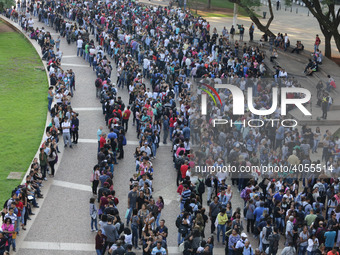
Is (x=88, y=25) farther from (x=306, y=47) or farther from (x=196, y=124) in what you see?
(x=196, y=124)

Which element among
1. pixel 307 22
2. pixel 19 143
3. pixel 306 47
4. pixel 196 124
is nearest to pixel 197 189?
pixel 196 124

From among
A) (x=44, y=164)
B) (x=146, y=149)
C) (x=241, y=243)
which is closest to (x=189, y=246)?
(x=241, y=243)

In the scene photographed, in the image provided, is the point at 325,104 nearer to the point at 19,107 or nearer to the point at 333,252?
the point at 333,252

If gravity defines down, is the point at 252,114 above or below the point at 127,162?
above

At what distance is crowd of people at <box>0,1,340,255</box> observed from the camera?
17.2 m

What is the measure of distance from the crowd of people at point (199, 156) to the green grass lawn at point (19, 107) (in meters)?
1.56

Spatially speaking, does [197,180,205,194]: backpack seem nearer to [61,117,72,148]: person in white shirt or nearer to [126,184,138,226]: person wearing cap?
[126,184,138,226]: person wearing cap

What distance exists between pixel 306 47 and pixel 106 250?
31125 millimetres

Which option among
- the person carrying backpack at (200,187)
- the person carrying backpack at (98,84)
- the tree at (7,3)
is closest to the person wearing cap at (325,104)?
the person carrying backpack at (98,84)

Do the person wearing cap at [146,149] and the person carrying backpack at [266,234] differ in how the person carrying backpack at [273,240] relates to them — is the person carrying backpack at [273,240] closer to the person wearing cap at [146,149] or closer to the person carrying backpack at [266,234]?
the person carrying backpack at [266,234]

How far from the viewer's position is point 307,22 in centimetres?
5797

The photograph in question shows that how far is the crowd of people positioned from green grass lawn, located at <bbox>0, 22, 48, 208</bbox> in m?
1.56

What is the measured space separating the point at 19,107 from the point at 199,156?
12.9m

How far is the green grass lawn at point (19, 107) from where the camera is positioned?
80.8ft
